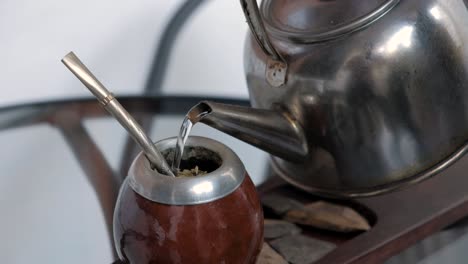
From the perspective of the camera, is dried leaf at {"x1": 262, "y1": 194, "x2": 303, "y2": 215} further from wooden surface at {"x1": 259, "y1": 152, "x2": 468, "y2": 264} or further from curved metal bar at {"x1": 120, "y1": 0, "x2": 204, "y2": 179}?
curved metal bar at {"x1": 120, "y1": 0, "x2": 204, "y2": 179}

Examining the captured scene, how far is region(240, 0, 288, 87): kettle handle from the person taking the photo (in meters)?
0.53

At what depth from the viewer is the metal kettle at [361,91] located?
0.54 m

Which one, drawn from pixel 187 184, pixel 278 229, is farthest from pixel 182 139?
pixel 278 229

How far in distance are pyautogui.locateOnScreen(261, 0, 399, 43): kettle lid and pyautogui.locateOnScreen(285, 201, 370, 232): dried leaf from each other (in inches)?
6.5

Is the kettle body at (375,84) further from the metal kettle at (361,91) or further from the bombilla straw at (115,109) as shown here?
the bombilla straw at (115,109)

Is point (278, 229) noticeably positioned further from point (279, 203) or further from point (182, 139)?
point (182, 139)

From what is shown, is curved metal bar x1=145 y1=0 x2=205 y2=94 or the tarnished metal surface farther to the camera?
curved metal bar x1=145 y1=0 x2=205 y2=94

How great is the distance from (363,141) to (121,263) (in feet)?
0.80

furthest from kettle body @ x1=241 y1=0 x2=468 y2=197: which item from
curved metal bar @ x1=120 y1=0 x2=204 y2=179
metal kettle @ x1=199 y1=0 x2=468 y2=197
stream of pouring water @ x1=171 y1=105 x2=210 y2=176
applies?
curved metal bar @ x1=120 y1=0 x2=204 y2=179

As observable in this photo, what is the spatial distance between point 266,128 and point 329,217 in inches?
4.2

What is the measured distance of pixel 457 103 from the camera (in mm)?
562

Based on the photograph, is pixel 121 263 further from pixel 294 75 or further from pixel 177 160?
pixel 294 75

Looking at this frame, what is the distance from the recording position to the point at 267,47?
56cm

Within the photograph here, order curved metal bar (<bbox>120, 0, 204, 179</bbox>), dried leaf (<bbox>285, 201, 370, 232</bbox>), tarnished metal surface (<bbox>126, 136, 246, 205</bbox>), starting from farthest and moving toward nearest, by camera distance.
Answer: curved metal bar (<bbox>120, 0, 204, 179</bbox>)
dried leaf (<bbox>285, 201, 370, 232</bbox>)
tarnished metal surface (<bbox>126, 136, 246, 205</bbox>)
